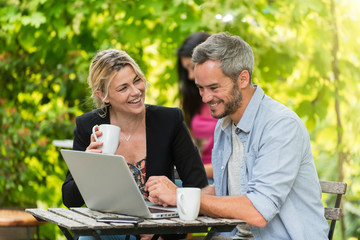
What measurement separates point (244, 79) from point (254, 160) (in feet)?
1.14

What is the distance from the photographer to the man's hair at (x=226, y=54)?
2.38 meters

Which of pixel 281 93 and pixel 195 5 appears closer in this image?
pixel 195 5

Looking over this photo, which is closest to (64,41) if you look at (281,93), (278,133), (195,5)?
(195,5)

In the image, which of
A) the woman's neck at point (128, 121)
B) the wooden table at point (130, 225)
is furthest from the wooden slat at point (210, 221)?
the woman's neck at point (128, 121)

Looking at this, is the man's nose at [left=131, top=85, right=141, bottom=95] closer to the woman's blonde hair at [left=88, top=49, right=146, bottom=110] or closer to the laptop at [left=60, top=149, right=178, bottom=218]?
the woman's blonde hair at [left=88, top=49, right=146, bottom=110]

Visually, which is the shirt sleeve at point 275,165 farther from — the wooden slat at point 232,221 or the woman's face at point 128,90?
the woman's face at point 128,90

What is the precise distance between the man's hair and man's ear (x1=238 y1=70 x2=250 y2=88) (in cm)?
2

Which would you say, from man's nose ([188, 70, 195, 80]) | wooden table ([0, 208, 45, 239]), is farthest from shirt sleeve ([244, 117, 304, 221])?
wooden table ([0, 208, 45, 239])

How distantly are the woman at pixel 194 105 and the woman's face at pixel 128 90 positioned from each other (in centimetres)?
90

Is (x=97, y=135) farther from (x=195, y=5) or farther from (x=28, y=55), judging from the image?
(x=28, y=55)

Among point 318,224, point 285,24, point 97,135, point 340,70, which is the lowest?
point 318,224

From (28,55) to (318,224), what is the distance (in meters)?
3.71

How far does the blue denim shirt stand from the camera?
2137 mm

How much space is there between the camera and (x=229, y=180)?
101 inches
